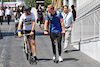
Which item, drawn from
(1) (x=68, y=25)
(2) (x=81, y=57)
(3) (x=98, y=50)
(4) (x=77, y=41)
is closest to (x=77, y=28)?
(4) (x=77, y=41)

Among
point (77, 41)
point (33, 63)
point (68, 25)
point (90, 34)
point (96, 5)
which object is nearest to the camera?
point (33, 63)

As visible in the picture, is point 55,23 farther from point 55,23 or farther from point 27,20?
point 27,20

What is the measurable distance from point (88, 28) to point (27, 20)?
2996 mm

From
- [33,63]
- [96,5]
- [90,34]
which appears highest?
[96,5]

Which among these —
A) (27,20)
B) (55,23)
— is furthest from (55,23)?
(27,20)

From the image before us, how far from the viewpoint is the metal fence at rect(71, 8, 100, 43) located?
11241mm

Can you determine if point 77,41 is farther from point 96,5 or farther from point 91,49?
point 96,5

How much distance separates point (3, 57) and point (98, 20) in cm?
365

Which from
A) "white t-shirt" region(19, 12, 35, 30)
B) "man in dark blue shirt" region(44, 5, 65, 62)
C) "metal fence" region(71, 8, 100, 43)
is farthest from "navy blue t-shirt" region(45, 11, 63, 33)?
"metal fence" region(71, 8, 100, 43)

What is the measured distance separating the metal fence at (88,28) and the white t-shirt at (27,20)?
2291 mm

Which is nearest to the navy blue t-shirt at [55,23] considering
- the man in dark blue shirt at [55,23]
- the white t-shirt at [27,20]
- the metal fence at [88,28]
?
the man in dark blue shirt at [55,23]

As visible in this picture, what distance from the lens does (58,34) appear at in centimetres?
1041

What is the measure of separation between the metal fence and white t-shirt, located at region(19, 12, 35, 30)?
Answer: 90.2 inches

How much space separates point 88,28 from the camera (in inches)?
486
